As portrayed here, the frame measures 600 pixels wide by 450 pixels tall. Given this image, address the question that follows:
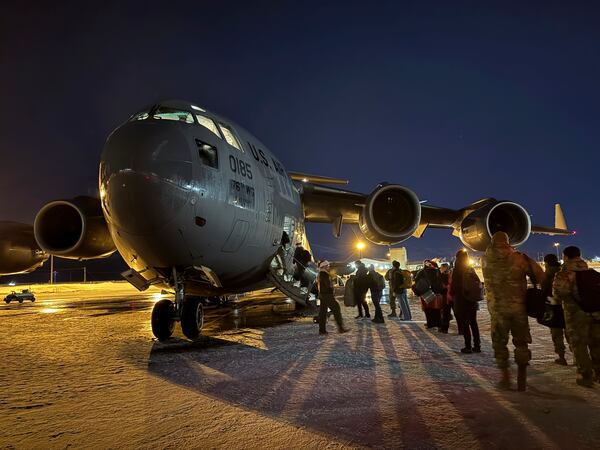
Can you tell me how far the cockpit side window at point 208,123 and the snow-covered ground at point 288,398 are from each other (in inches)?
142

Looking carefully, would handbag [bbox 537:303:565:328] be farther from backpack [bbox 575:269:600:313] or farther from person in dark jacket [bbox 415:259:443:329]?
person in dark jacket [bbox 415:259:443:329]

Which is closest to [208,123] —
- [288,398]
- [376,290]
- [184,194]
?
[184,194]

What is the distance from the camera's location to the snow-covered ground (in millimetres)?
2811

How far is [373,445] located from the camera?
264cm

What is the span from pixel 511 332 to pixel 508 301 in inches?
12.1

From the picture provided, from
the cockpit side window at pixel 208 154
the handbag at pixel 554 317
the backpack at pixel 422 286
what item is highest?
the cockpit side window at pixel 208 154

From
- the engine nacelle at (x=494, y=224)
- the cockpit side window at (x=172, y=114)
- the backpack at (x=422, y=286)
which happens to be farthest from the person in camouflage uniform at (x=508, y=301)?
the engine nacelle at (x=494, y=224)

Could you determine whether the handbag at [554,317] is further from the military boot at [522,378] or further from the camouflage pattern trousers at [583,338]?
the military boot at [522,378]

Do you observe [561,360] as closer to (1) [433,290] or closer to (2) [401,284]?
(1) [433,290]

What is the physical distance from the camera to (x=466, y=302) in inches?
234

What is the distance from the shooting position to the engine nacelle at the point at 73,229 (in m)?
7.99

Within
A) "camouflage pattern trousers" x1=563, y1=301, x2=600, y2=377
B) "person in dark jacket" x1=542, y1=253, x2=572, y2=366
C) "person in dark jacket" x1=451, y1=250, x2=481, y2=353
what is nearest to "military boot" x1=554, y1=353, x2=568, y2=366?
"person in dark jacket" x1=542, y1=253, x2=572, y2=366

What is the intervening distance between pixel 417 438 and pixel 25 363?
562 centimetres

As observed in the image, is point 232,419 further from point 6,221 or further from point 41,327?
point 6,221
